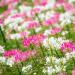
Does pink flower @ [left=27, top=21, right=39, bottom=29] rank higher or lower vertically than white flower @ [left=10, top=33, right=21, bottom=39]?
higher

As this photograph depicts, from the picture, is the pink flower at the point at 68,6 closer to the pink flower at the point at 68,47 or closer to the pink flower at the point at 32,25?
the pink flower at the point at 32,25

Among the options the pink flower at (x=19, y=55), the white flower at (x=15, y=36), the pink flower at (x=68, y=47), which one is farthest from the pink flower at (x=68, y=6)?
the pink flower at (x=68, y=47)

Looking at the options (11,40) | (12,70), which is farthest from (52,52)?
(11,40)

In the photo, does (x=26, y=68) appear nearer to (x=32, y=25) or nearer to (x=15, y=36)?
(x=15, y=36)

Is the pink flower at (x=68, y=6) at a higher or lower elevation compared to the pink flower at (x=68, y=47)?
higher

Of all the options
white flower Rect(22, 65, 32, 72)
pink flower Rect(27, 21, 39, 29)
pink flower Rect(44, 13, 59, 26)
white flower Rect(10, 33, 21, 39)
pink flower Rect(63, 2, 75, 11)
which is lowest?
white flower Rect(22, 65, 32, 72)

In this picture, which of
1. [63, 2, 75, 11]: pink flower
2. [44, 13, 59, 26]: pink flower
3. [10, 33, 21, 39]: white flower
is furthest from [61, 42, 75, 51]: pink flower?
[63, 2, 75, 11]: pink flower

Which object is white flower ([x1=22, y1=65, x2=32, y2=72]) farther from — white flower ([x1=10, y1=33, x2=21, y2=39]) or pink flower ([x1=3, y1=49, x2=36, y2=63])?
white flower ([x1=10, y1=33, x2=21, y2=39])

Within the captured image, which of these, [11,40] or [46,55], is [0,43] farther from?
[46,55]
